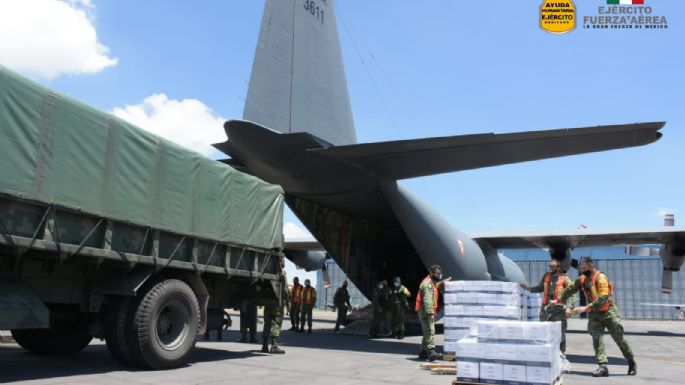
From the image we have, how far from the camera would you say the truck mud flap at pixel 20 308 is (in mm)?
5934

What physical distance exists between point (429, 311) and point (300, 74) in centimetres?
615

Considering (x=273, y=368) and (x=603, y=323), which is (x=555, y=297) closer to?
(x=603, y=323)

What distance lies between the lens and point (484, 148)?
11273mm

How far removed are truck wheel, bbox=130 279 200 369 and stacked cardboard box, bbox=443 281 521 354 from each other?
171 inches

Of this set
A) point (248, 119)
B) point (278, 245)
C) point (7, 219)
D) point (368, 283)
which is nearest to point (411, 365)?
point (278, 245)

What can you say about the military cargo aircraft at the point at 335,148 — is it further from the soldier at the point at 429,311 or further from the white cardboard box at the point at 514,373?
the white cardboard box at the point at 514,373

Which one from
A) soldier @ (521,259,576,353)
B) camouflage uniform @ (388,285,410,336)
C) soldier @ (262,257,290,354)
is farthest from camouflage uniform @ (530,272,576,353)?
camouflage uniform @ (388,285,410,336)

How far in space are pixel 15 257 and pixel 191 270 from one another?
2.58 m

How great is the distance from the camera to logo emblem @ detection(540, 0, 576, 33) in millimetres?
14289

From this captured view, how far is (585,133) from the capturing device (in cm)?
1009

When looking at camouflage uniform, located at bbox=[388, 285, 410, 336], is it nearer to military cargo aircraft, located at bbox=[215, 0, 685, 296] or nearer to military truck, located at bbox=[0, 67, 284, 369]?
military cargo aircraft, located at bbox=[215, 0, 685, 296]

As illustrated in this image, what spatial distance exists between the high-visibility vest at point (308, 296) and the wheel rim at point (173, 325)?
9869 millimetres

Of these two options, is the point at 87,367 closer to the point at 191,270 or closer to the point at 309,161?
the point at 191,270

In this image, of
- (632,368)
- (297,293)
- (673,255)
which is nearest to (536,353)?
(632,368)
